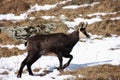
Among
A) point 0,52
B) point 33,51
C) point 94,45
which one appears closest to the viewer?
point 33,51


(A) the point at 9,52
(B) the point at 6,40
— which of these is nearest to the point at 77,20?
(B) the point at 6,40

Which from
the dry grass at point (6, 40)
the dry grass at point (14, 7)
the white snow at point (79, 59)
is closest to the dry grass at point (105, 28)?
the white snow at point (79, 59)

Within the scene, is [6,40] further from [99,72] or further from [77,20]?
[99,72]

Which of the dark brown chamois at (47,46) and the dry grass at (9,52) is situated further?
the dry grass at (9,52)

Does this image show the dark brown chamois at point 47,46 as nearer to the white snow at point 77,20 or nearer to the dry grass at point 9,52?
the dry grass at point 9,52

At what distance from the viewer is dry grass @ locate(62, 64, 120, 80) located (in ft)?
50.2

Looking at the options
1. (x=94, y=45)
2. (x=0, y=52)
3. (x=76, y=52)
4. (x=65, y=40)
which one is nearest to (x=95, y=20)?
(x=94, y=45)

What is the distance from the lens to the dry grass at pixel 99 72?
15.3 metres

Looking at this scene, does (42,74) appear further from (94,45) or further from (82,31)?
(94,45)

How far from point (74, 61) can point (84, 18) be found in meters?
15.6

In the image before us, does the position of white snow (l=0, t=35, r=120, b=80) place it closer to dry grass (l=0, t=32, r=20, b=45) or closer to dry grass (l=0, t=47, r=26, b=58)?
dry grass (l=0, t=47, r=26, b=58)

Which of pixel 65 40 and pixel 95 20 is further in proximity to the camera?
pixel 95 20

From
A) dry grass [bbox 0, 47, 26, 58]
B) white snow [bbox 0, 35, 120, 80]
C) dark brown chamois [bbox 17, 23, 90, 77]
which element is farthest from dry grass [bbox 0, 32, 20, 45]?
dark brown chamois [bbox 17, 23, 90, 77]

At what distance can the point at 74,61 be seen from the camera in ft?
66.4
